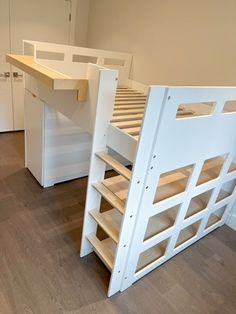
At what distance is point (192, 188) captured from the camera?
1562 mm

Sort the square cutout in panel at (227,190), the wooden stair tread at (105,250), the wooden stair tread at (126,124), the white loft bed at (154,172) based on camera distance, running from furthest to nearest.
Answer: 1. the square cutout in panel at (227,190)
2. the wooden stair tread at (105,250)
3. the wooden stair tread at (126,124)
4. the white loft bed at (154,172)

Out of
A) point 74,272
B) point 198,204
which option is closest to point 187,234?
point 198,204

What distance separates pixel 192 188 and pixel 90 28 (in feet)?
8.82

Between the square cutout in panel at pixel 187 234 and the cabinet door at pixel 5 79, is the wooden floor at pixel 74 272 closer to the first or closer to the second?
the square cutout in panel at pixel 187 234

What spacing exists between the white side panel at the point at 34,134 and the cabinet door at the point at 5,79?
1040mm

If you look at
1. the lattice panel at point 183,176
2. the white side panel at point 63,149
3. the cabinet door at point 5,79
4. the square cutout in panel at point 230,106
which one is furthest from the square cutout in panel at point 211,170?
the cabinet door at point 5,79

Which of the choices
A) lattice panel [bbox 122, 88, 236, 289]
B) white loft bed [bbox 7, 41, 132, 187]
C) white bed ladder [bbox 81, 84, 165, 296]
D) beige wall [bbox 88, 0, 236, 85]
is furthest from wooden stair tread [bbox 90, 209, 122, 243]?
beige wall [bbox 88, 0, 236, 85]

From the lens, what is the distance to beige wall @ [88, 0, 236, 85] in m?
1.86

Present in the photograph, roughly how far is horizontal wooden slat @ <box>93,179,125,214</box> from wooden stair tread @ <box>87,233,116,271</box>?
0.40 metres

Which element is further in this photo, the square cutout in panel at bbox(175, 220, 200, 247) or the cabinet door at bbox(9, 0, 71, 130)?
the cabinet door at bbox(9, 0, 71, 130)

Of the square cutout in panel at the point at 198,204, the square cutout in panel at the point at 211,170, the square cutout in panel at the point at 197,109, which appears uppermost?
the square cutout in panel at the point at 197,109

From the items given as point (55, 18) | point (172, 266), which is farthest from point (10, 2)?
point (172, 266)

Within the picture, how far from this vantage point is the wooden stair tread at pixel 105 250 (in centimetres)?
146

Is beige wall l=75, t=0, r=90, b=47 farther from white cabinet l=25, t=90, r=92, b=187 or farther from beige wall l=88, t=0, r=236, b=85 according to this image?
white cabinet l=25, t=90, r=92, b=187
